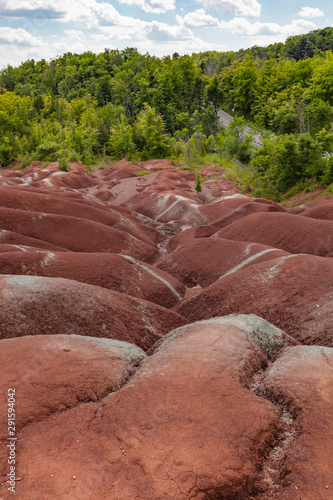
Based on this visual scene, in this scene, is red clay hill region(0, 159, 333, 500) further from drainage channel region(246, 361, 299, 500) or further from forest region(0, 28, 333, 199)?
forest region(0, 28, 333, 199)

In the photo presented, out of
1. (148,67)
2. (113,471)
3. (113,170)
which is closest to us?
(113,471)

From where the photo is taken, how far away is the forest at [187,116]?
1994 inches

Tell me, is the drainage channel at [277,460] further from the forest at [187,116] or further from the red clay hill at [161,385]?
the forest at [187,116]

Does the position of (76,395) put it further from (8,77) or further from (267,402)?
(8,77)

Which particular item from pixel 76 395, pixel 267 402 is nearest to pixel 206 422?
pixel 267 402

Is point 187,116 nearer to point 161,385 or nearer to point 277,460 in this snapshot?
point 161,385

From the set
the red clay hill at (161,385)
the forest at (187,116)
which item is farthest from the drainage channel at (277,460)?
the forest at (187,116)

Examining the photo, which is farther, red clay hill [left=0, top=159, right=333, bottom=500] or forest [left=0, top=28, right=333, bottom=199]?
forest [left=0, top=28, right=333, bottom=199]

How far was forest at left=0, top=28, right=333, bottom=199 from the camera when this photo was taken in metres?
50.7

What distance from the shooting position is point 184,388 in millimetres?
7348

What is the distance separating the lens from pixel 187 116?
91.8m

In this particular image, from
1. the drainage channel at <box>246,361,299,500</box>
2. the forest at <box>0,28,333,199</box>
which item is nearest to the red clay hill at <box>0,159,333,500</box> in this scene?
the drainage channel at <box>246,361,299,500</box>

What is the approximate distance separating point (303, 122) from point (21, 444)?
61.9 m

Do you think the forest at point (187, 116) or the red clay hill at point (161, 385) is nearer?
the red clay hill at point (161, 385)
